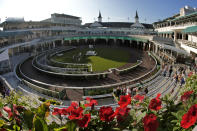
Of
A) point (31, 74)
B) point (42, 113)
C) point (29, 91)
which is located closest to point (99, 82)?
point (29, 91)

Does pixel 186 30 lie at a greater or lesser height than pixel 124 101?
greater

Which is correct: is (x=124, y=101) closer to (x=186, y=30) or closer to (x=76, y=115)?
(x=76, y=115)

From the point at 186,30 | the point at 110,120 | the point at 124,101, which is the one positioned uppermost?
the point at 186,30

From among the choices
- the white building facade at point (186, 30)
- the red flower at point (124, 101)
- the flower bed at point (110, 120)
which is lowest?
the flower bed at point (110, 120)

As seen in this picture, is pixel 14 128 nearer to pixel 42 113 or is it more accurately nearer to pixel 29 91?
pixel 42 113

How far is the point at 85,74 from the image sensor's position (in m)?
19.4

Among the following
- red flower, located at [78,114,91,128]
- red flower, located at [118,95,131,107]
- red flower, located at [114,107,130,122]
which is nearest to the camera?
red flower, located at [78,114,91,128]

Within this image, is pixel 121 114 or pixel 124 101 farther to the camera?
pixel 124 101

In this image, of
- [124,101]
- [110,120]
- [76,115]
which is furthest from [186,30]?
[76,115]

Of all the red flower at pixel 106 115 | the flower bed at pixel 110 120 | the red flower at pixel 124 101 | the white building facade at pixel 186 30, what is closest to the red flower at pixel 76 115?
the flower bed at pixel 110 120

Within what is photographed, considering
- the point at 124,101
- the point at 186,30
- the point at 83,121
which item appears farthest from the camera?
the point at 186,30

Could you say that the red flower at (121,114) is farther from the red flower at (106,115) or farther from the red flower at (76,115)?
the red flower at (76,115)

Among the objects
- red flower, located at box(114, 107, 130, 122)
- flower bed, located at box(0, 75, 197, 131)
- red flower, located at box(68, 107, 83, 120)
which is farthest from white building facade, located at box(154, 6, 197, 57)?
red flower, located at box(68, 107, 83, 120)

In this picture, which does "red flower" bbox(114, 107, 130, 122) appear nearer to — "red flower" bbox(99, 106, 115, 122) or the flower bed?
Answer: the flower bed
